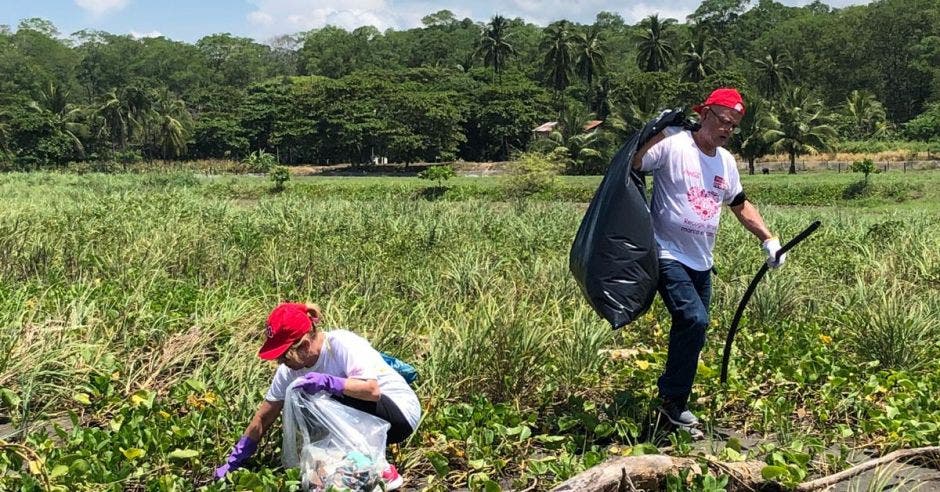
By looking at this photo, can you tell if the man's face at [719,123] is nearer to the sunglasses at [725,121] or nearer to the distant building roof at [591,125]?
the sunglasses at [725,121]

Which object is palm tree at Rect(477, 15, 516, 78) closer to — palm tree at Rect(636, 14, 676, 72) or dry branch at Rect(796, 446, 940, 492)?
palm tree at Rect(636, 14, 676, 72)

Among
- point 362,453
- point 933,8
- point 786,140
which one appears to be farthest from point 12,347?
point 933,8

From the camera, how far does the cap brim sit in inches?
113

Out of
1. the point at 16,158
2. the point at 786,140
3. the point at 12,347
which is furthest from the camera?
the point at 16,158

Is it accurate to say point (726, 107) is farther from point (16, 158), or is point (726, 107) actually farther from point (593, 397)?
point (16, 158)

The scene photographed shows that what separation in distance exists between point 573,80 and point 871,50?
22.5m

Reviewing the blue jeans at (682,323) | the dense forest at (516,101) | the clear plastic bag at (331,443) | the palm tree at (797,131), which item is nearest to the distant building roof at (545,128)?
the dense forest at (516,101)

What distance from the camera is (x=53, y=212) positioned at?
10.6m

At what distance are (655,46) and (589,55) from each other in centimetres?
→ 484

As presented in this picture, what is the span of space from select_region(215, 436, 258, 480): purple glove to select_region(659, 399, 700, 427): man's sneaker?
185cm

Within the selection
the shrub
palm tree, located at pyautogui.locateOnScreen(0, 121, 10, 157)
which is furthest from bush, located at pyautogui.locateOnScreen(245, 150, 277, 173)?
the shrub

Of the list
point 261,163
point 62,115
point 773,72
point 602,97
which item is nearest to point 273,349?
point 261,163

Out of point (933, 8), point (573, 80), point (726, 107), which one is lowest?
point (726, 107)

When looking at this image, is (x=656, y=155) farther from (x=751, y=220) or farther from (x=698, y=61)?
(x=698, y=61)
